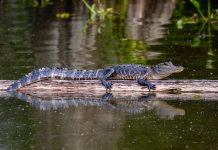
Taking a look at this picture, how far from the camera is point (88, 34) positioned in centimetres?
1884

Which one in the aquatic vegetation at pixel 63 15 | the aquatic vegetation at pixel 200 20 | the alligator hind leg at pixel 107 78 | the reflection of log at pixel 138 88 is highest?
the alligator hind leg at pixel 107 78

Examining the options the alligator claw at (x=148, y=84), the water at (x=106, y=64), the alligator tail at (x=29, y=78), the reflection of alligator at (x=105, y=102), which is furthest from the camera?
the alligator tail at (x=29, y=78)

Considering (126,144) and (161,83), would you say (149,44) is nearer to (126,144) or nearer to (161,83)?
(161,83)

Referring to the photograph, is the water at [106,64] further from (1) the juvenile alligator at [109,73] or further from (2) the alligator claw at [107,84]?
(1) the juvenile alligator at [109,73]

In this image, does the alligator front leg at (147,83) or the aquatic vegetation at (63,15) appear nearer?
the alligator front leg at (147,83)

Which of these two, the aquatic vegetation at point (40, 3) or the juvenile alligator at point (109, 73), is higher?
the juvenile alligator at point (109, 73)

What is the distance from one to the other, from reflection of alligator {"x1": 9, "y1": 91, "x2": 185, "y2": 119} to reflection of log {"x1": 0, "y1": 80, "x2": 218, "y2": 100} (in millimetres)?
102

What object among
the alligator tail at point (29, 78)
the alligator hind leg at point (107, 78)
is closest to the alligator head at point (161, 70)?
the alligator hind leg at point (107, 78)

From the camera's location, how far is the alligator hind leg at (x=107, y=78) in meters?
11.3

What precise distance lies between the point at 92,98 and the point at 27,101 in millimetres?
954

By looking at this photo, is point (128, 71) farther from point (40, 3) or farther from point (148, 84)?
point (40, 3)

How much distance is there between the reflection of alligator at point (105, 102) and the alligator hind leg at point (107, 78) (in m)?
0.14

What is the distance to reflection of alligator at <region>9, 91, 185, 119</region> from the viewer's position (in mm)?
10680

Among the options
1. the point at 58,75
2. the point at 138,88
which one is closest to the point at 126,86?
the point at 138,88
